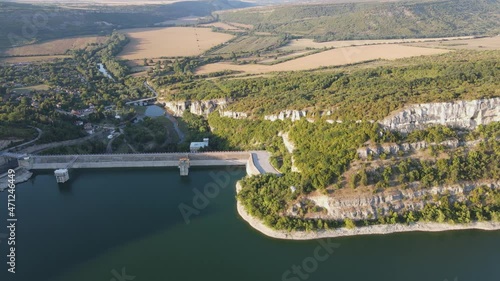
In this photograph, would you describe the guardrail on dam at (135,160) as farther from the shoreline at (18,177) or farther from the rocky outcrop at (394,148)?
the rocky outcrop at (394,148)

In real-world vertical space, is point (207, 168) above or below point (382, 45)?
below

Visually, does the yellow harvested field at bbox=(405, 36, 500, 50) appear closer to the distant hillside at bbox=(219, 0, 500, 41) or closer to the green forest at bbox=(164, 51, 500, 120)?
the distant hillside at bbox=(219, 0, 500, 41)

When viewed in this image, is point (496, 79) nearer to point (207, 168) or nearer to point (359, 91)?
point (359, 91)

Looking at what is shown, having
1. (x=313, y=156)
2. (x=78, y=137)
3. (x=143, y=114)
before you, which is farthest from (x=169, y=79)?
(x=313, y=156)

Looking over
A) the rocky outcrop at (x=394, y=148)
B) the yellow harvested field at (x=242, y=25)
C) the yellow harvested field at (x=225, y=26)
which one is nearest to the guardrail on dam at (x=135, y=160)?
the rocky outcrop at (x=394, y=148)

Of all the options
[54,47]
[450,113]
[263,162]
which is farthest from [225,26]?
[450,113]

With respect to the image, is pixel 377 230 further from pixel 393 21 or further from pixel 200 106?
pixel 393 21
